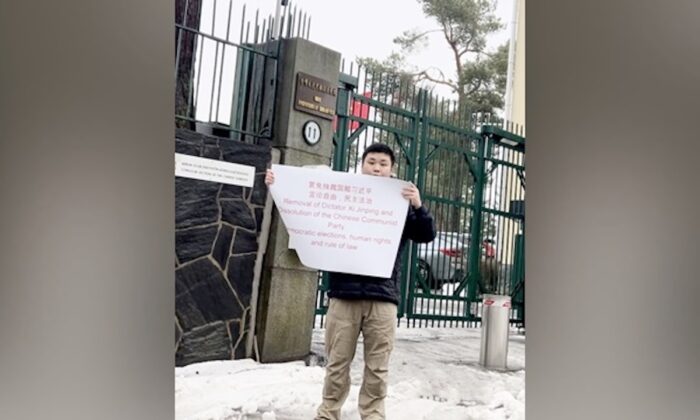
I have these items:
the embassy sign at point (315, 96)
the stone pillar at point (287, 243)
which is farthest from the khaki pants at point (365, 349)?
the embassy sign at point (315, 96)

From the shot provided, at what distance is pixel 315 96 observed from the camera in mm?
2293

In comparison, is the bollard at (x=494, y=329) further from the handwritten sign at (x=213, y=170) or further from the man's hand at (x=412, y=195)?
the handwritten sign at (x=213, y=170)

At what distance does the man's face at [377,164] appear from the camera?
2.01m

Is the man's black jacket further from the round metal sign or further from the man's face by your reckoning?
the round metal sign

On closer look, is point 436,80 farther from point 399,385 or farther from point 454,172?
point 399,385

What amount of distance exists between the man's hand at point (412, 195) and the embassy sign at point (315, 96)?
533 millimetres

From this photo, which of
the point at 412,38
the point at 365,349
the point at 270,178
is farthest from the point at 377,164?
the point at 365,349

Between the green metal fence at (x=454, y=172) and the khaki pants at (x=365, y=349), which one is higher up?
the green metal fence at (x=454, y=172)

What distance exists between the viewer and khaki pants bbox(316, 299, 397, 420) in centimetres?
196

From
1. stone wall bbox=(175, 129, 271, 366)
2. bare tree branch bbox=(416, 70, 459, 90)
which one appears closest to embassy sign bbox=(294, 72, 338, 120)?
stone wall bbox=(175, 129, 271, 366)
